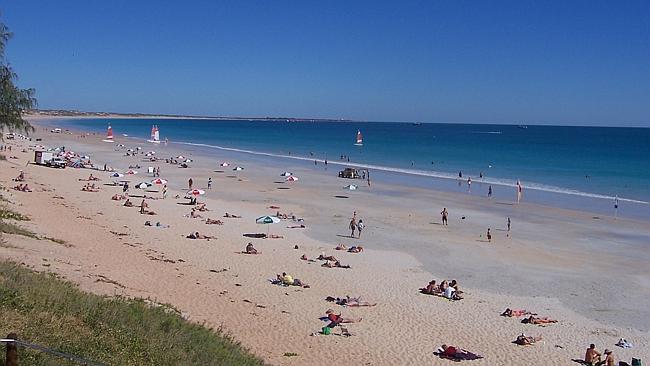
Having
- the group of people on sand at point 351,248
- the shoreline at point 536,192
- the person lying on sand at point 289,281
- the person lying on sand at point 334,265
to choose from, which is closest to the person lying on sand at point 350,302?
the person lying on sand at point 289,281

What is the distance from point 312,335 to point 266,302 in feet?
8.67

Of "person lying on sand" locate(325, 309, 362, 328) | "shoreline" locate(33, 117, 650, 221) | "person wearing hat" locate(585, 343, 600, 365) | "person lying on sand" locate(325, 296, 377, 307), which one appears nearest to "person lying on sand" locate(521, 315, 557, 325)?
"person wearing hat" locate(585, 343, 600, 365)

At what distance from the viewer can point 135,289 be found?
1509cm

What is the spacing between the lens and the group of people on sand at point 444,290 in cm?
1778

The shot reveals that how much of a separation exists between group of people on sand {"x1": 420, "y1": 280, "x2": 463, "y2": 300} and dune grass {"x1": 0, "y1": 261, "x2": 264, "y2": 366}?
8.58 meters

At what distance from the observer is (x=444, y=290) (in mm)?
17969

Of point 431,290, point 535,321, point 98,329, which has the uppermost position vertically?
point 98,329

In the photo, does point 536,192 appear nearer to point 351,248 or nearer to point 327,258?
point 351,248

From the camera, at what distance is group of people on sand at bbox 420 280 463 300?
17.8m

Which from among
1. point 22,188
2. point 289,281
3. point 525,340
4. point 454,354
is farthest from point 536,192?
point 454,354

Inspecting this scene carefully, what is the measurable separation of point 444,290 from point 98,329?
37.8 ft

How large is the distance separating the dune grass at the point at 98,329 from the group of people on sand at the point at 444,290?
338 inches

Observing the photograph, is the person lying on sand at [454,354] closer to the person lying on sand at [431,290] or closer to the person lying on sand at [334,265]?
the person lying on sand at [431,290]

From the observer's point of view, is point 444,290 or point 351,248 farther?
point 351,248
